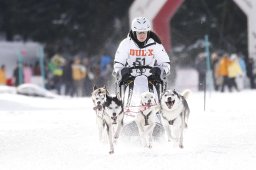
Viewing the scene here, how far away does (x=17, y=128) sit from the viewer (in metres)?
10.2

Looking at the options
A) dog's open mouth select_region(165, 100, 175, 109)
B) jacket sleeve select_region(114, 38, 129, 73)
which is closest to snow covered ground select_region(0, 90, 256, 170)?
dog's open mouth select_region(165, 100, 175, 109)

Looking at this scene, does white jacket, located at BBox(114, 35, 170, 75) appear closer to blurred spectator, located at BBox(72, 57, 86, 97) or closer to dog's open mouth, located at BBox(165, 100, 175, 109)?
dog's open mouth, located at BBox(165, 100, 175, 109)

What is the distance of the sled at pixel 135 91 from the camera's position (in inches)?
299

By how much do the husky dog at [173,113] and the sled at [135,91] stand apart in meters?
0.48

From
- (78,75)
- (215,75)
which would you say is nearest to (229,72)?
(215,75)

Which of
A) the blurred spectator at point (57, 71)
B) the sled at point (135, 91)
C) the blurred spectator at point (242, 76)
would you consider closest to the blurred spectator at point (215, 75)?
the blurred spectator at point (242, 76)

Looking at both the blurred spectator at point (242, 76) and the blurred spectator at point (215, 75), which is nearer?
the blurred spectator at point (242, 76)

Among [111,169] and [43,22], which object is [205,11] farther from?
[111,169]

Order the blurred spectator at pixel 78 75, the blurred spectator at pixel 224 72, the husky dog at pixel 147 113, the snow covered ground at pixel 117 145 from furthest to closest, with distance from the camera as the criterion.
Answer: the blurred spectator at pixel 78 75 < the blurred spectator at pixel 224 72 < the husky dog at pixel 147 113 < the snow covered ground at pixel 117 145

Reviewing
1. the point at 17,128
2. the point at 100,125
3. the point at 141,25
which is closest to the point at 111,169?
the point at 100,125

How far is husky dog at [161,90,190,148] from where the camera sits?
22.6 feet

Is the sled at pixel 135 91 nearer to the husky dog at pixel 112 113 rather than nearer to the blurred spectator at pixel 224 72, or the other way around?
the husky dog at pixel 112 113

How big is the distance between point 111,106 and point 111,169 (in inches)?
34.2

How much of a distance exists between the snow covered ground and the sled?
235 mm
